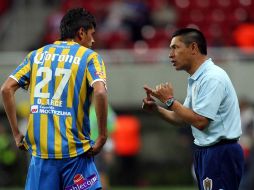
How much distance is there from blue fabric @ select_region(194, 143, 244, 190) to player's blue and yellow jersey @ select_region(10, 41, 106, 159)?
102 centimetres

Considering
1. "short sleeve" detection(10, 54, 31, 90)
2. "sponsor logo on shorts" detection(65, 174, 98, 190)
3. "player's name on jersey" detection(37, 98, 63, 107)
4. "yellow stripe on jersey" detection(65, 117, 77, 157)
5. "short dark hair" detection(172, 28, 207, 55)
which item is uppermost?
"short dark hair" detection(172, 28, 207, 55)

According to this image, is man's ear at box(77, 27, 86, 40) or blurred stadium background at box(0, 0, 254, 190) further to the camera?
blurred stadium background at box(0, 0, 254, 190)

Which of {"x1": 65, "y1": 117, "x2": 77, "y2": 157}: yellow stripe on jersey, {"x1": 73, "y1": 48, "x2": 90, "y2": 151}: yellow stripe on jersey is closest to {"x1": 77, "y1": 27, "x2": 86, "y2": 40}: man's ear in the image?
{"x1": 73, "y1": 48, "x2": 90, "y2": 151}: yellow stripe on jersey

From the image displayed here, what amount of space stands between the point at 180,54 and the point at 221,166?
101 centimetres

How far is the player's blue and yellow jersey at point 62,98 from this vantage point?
24.0 feet

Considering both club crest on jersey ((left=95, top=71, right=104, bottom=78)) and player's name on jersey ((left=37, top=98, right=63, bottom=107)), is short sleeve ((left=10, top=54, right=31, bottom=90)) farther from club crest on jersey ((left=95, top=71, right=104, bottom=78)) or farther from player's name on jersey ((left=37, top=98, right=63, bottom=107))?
club crest on jersey ((left=95, top=71, right=104, bottom=78))

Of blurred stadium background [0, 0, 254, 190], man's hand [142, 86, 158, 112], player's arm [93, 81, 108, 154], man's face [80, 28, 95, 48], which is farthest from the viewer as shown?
blurred stadium background [0, 0, 254, 190]

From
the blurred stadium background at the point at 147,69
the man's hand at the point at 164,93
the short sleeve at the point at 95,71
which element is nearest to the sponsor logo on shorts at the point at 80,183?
the short sleeve at the point at 95,71

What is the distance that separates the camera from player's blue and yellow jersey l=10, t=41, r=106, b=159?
7320mm

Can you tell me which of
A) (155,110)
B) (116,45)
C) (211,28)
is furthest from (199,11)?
(155,110)

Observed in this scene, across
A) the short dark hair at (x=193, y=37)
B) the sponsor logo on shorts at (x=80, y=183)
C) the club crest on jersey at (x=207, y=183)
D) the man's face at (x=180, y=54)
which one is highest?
the short dark hair at (x=193, y=37)

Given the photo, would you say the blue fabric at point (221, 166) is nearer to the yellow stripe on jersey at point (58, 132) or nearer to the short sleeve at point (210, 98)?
the short sleeve at point (210, 98)

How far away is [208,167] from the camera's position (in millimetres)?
7633

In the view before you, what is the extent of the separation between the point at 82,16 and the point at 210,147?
154 cm
